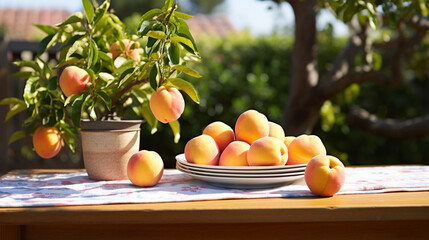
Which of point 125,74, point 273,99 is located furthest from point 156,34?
point 273,99

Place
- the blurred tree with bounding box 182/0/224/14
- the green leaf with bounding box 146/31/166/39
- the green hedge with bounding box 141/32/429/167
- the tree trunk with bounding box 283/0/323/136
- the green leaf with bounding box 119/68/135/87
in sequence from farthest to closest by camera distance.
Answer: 1. the blurred tree with bounding box 182/0/224/14
2. the green hedge with bounding box 141/32/429/167
3. the tree trunk with bounding box 283/0/323/136
4. the green leaf with bounding box 119/68/135/87
5. the green leaf with bounding box 146/31/166/39

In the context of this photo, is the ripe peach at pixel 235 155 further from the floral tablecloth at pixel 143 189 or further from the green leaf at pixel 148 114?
the green leaf at pixel 148 114

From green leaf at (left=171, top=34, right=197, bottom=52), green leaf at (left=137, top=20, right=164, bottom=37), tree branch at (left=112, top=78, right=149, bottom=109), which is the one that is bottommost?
tree branch at (left=112, top=78, right=149, bottom=109)

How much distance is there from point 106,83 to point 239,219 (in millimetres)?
582

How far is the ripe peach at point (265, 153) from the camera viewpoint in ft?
3.41

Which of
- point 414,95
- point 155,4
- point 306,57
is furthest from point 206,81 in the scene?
point 155,4

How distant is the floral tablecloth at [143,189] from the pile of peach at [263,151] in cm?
7

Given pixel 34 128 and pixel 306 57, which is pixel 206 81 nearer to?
pixel 306 57

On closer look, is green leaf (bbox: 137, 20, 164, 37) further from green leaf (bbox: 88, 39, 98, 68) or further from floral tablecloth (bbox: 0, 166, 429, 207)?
floral tablecloth (bbox: 0, 166, 429, 207)

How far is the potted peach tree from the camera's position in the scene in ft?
3.51

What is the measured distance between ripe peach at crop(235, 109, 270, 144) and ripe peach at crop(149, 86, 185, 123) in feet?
0.60

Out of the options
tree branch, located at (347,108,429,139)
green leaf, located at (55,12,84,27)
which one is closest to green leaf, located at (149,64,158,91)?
green leaf, located at (55,12,84,27)

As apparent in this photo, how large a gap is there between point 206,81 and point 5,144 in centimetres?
161

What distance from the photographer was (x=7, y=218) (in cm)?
88
